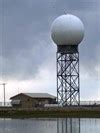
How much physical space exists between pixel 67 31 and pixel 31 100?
21663mm

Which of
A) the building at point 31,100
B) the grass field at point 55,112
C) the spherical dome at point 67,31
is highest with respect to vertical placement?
the spherical dome at point 67,31

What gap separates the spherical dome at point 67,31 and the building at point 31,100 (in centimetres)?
1784

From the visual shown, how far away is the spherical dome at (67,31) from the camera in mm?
80625

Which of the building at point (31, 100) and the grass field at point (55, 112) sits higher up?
the building at point (31, 100)

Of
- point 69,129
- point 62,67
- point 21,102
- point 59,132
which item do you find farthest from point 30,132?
point 21,102

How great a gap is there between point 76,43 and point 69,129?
33.5 m

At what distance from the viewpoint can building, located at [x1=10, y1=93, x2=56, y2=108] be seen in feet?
320

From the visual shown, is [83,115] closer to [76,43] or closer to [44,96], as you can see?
[76,43]

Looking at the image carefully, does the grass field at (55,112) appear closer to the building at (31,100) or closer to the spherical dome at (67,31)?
the spherical dome at (67,31)

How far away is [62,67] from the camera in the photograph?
81.6 metres

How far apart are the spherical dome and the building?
17.8 m

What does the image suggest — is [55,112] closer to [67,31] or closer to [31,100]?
[67,31]

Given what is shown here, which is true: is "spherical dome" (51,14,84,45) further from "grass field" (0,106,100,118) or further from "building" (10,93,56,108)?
"building" (10,93,56,108)

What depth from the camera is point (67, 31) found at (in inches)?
3172
